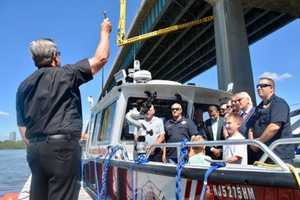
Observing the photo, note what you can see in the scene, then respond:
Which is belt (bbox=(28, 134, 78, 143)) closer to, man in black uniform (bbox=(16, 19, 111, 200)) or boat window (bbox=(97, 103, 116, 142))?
man in black uniform (bbox=(16, 19, 111, 200))

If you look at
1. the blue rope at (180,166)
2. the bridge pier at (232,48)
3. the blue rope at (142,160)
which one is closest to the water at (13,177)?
the blue rope at (142,160)

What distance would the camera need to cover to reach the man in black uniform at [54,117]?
271 cm

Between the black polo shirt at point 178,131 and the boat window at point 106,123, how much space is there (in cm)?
133

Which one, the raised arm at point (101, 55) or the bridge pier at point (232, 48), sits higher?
the bridge pier at point (232, 48)

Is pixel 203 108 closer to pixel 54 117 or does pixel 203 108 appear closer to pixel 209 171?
pixel 209 171

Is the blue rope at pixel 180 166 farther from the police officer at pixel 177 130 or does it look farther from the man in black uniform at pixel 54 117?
the police officer at pixel 177 130

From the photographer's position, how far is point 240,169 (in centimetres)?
288

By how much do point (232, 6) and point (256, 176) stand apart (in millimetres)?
19308

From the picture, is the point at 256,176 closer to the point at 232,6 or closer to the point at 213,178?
the point at 213,178

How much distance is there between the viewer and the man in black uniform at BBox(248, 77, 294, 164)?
389 cm

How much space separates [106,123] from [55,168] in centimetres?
467

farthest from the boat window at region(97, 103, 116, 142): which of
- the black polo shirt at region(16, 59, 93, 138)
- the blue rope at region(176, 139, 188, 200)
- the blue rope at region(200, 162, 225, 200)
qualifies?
the black polo shirt at region(16, 59, 93, 138)

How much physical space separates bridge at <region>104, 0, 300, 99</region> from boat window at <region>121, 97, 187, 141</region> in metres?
12.1

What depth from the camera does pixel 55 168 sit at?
268cm
